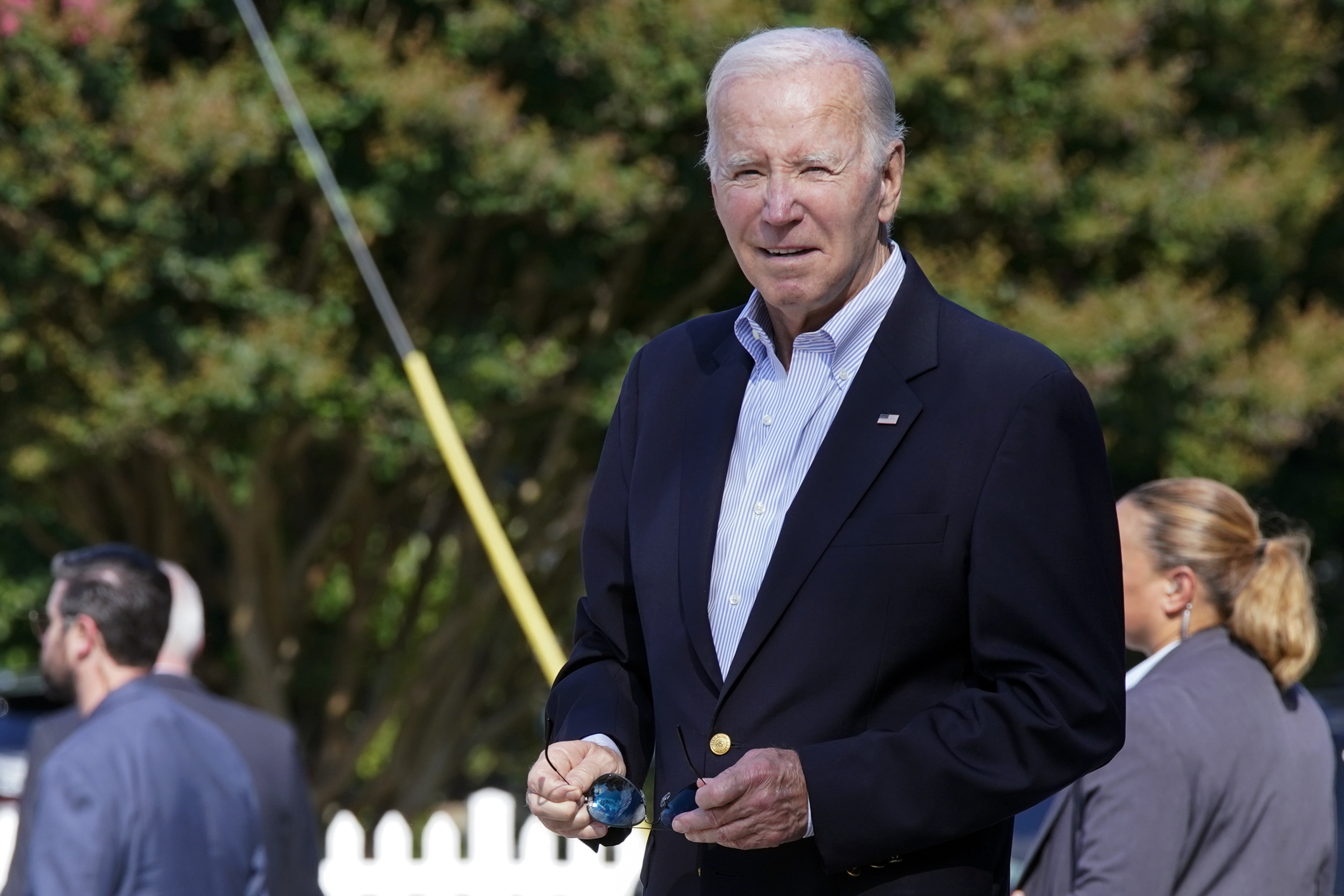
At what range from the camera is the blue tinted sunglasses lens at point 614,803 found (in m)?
1.76

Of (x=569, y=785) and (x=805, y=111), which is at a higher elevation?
(x=805, y=111)

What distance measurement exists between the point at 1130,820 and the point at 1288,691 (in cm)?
59

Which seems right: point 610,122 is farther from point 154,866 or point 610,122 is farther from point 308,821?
point 154,866

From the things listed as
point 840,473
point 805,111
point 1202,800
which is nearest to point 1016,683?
point 840,473

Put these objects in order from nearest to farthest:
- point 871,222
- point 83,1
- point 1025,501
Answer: point 1025,501 → point 871,222 → point 83,1

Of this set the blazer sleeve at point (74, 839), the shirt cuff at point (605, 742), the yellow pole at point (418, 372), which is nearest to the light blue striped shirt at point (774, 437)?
the shirt cuff at point (605, 742)

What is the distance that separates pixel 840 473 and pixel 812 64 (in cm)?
47

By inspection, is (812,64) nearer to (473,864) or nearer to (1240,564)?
(1240,564)

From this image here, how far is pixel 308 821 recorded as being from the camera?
470cm

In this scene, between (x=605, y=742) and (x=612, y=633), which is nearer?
(x=605, y=742)

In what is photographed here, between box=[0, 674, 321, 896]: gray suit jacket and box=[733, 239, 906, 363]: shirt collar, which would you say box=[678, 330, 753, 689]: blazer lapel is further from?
box=[0, 674, 321, 896]: gray suit jacket

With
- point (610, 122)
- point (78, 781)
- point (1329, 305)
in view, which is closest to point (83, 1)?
point (610, 122)

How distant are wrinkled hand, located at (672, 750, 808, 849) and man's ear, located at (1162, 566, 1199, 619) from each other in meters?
1.70

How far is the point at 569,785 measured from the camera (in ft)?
5.84
